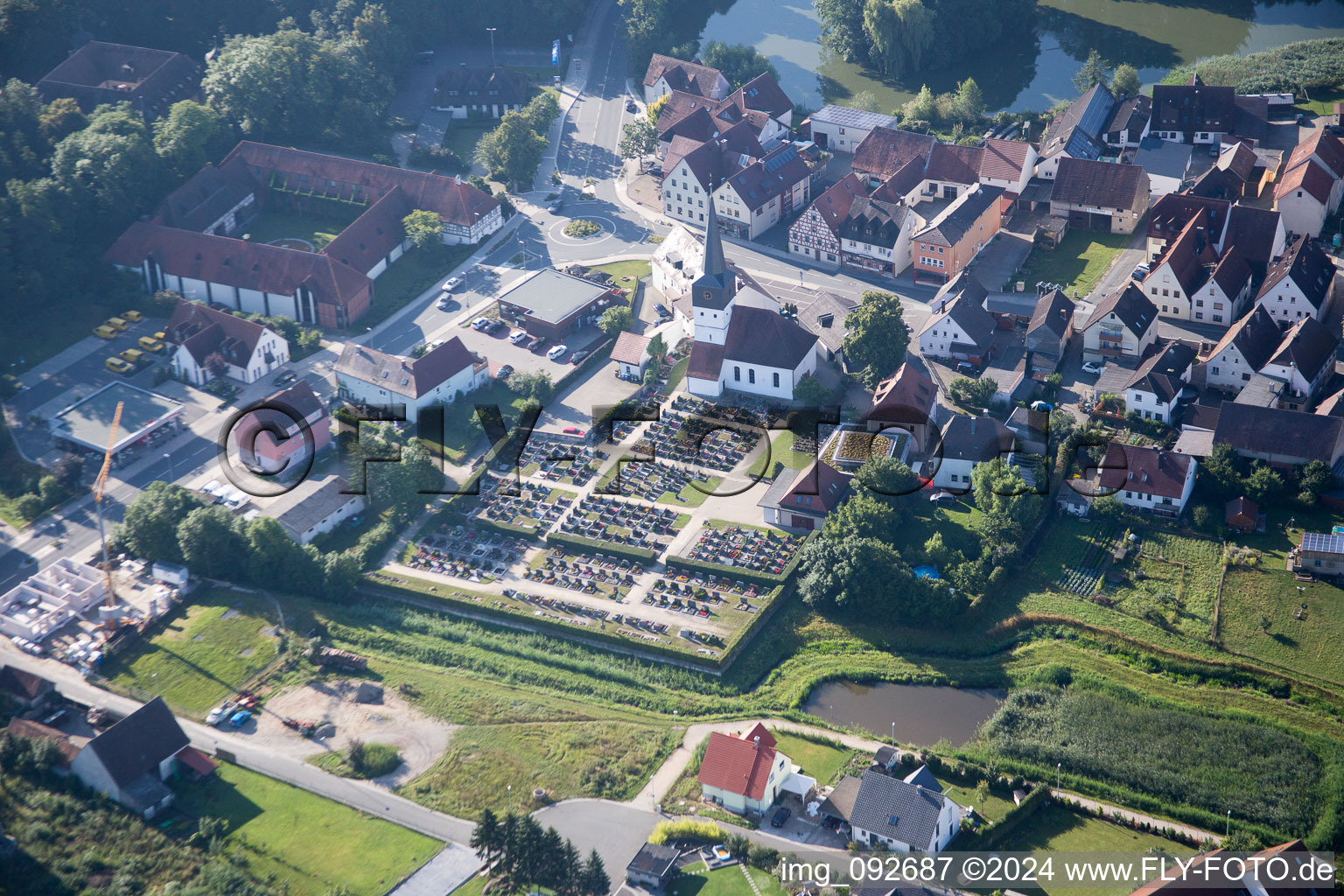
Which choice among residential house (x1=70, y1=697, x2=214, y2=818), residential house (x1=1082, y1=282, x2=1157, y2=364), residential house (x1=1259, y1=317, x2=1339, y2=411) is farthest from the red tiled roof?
residential house (x1=1259, y1=317, x2=1339, y2=411)

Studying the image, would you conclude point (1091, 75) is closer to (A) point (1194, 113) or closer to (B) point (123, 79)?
(A) point (1194, 113)

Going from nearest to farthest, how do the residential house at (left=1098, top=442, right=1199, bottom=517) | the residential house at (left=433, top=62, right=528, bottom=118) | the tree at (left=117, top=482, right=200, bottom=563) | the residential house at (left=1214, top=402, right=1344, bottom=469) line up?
the residential house at (left=1214, top=402, right=1344, bottom=469)
the residential house at (left=1098, top=442, right=1199, bottom=517)
the tree at (left=117, top=482, right=200, bottom=563)
the residential house at (left=433, top=62, right=528, bottom=118)

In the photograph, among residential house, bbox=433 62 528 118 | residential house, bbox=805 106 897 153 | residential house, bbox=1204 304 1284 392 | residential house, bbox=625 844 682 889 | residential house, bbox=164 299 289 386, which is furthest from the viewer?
residential house, bbox=433 62 528 118

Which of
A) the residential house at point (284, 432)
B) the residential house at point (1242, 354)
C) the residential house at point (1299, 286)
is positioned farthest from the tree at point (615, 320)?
the residential house at point (1299, 286)

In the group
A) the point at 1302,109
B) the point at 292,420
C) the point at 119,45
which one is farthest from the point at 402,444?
the point at 1302,109

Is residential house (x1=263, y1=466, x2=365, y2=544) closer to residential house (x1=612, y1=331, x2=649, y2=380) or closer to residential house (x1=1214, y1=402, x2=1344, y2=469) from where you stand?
residential house (x1=612, y1=331, x2=649, y2=380)

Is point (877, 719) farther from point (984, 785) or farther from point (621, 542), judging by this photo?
point (621, 542)

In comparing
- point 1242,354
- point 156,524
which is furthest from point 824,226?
point 156,524
